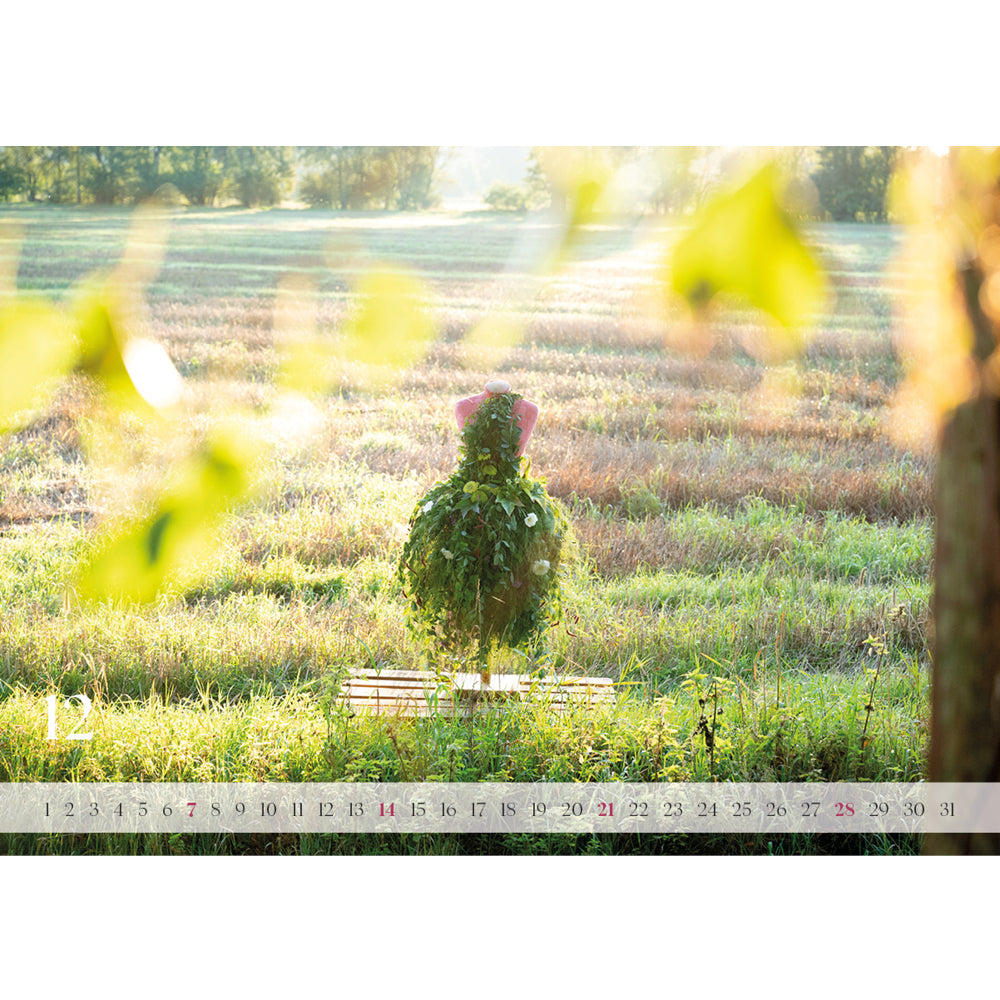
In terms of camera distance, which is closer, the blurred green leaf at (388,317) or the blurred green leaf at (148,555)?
the blurred green leaf at (388,317)

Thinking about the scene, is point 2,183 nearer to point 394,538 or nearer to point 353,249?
point 353,249

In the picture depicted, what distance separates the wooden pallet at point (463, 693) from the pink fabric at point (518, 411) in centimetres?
93

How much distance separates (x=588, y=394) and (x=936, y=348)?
24.4ft

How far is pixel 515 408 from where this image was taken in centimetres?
310

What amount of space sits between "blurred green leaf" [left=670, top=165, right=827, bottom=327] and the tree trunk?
1.69ft

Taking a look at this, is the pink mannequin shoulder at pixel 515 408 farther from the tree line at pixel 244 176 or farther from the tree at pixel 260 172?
the tree at pixel 260 172

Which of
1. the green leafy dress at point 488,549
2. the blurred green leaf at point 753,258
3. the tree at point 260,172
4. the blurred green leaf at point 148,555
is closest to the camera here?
the blurred green leaf at point 753,258

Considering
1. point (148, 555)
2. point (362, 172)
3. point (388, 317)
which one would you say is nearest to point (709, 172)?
point (388, 317)

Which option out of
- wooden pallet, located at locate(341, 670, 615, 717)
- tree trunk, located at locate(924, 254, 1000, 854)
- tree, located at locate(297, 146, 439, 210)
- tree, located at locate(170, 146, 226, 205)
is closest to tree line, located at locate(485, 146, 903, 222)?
tree trunk, located at locate(924, 254, 1000, 854)

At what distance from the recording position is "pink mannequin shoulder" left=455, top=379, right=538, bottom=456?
308 centimetres

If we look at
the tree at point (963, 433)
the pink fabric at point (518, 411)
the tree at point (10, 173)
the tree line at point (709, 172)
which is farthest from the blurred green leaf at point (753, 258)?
the tree at point (10, 173)

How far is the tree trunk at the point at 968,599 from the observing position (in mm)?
1289

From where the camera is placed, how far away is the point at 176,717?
3117mm

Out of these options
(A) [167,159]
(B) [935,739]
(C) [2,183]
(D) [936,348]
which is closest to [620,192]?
(D) [936,348]
